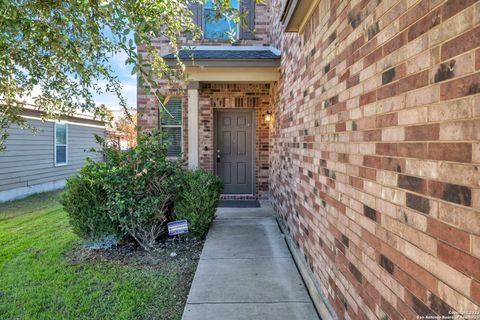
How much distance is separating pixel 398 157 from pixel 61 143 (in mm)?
12793

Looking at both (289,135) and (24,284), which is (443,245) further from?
(24,284)

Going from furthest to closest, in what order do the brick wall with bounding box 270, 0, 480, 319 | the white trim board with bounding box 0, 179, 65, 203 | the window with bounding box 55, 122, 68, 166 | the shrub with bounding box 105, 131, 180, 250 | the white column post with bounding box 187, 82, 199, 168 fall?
the window with bounding box 55, 122, 68, 166 → the white trim board with bounding box 0, 179, 65, 203 → the white column post with bounding box 187, 82, 199, 168 → the shrub with bounding box 105, 131, 180, 250 → the brick wall with bounding box 270, 0, 480, 319

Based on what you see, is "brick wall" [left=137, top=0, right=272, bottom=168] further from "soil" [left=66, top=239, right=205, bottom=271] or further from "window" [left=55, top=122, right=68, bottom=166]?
"window" [left=55, top=122, right=68, bottom=166]

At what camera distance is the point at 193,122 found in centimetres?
653

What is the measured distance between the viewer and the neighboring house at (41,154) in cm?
920

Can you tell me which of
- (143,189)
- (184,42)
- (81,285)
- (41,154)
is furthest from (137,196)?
(41,154)

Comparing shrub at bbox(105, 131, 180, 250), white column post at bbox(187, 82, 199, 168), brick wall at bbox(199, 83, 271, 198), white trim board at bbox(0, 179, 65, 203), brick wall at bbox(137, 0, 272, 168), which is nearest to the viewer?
shrub at bbox(105, 131, 180, 250)

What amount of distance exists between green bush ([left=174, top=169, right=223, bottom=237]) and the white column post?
1576mm

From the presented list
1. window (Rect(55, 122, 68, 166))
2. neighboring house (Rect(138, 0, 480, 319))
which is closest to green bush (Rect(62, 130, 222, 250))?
neighboring house (Rect(138, 0, 480, 319))

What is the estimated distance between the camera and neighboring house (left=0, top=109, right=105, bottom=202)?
9.20 meters

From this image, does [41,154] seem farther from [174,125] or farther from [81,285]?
[81,285]

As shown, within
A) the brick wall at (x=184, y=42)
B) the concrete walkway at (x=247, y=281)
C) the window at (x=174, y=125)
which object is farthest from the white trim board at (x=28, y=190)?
the concrete walkway at (x=247, y=281)

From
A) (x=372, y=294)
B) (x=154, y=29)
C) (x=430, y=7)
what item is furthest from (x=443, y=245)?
(x=154, y=29)

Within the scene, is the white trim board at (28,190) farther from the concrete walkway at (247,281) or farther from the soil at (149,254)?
the concrete walkway at (247,281)
